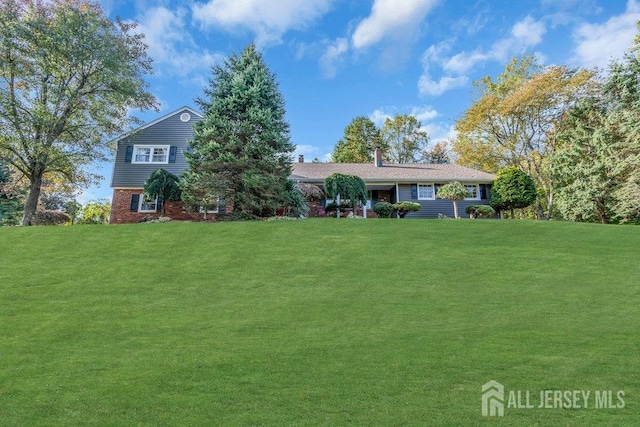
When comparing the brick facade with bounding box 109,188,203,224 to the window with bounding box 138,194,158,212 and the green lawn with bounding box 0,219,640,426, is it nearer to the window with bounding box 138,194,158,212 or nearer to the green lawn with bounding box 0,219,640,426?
the window with bounding box 138,194,158,212

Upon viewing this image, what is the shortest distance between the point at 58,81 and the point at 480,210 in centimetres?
2644

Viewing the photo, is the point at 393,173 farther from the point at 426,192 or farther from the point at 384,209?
the point at 384,209

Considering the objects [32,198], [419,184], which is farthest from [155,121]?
[419,184]

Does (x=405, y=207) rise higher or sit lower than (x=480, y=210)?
higher

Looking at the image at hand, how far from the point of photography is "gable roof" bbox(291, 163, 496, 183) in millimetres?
27422

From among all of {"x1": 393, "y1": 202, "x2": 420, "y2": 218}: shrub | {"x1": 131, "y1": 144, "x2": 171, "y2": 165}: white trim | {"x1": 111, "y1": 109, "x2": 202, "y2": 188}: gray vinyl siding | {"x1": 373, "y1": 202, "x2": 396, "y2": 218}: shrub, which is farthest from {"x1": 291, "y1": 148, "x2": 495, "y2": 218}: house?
{"x1": 131, "y1": 144, "x2": 171, "y2": 165}: white trim

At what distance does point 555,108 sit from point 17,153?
36.8 meters

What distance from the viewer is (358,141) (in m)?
48.2

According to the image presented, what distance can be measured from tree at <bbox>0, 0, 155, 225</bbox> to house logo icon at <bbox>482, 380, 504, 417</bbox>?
22.2m

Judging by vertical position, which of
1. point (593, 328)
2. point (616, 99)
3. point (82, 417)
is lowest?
point (82, 417)

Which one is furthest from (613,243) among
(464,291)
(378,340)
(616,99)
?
(616,99)

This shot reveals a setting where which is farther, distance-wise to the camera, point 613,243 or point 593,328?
point 613,243

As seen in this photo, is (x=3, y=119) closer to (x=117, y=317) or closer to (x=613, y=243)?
(x=117, y=317)

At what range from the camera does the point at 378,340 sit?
6.62 metres
